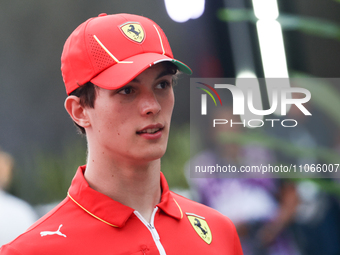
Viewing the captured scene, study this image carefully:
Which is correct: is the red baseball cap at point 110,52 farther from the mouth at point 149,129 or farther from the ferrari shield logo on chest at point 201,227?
the ferrari shield logo on chest at point 201,227

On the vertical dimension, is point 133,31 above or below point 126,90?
above

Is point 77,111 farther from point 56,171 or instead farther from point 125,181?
point 56,171

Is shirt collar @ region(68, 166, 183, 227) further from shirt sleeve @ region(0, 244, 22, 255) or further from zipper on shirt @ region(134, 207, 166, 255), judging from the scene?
shirt sleeve @ region(0, 244, 22, 255)

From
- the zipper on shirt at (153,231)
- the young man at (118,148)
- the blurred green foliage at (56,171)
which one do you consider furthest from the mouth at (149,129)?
the blurred green foliage at (56,171)

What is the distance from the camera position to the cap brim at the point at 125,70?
0.80 meters

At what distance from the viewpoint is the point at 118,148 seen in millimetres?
847

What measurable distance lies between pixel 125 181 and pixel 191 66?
4.37 feet

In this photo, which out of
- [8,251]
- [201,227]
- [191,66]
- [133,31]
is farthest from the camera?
[191,66]

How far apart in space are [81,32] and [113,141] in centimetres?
31

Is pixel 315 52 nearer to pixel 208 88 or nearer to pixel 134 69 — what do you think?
pixel 208 88

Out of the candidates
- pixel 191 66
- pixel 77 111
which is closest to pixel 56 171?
pixel 191 66

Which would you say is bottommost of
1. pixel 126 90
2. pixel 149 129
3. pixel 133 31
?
pixel 149 129

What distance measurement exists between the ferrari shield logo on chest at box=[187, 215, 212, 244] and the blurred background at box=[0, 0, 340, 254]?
1029 mm

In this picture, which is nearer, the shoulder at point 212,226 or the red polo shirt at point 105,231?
the red polo shirt at point 105,231
